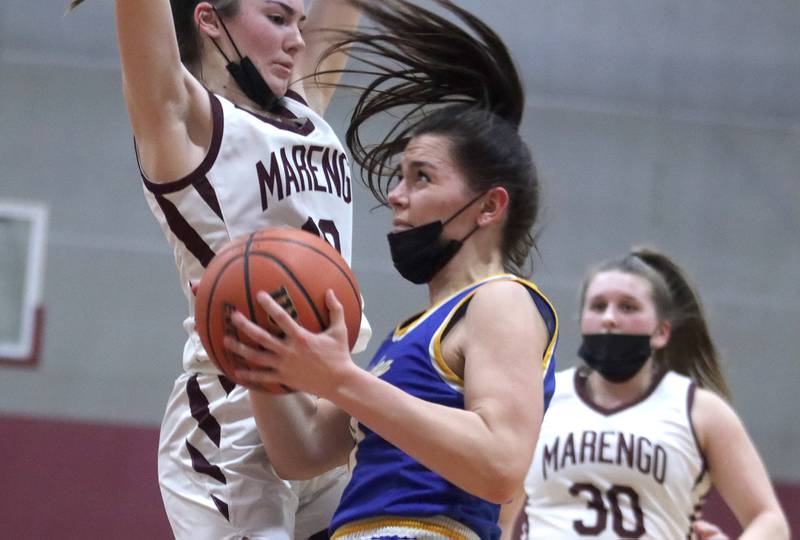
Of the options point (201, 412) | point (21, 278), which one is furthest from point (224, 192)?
point (21, 278)

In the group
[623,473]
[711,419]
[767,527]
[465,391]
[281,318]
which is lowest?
[767,527]

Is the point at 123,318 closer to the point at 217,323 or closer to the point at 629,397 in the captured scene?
the point at 629,397

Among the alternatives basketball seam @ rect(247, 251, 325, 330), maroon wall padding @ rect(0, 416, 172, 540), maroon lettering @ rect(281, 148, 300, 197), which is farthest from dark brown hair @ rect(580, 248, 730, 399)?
maroon wall padding @ rect(0, 416, 172, 540)

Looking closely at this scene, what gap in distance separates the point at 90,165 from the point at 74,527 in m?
2.28

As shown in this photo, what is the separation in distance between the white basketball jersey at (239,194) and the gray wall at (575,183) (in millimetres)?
4797

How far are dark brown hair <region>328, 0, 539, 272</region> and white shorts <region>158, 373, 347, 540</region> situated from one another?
644mm

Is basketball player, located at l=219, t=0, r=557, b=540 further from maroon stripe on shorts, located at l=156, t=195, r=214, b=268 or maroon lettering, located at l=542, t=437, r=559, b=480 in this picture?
maroon lettering, located at l=542, t=437, r=559, b=480

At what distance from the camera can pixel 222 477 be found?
2.70 meters

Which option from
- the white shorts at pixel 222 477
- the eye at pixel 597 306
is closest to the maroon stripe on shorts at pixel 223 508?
the white shorts at pixel 222 477

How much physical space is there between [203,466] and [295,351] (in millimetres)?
829

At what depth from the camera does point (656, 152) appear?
8.46 meters

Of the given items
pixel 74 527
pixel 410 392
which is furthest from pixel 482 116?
pixel 74 527

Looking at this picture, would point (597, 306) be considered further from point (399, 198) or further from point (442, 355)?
point (442, 355)

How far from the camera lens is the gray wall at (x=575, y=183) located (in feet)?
25.8
